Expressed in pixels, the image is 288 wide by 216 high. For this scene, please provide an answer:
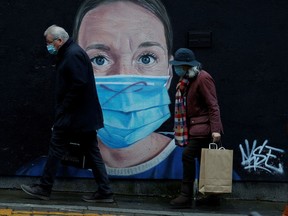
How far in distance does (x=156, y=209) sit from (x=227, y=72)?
1.86 metres

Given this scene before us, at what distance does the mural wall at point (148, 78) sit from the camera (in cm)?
818

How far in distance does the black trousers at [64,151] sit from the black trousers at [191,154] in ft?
2.82

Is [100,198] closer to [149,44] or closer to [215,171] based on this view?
[215,171]

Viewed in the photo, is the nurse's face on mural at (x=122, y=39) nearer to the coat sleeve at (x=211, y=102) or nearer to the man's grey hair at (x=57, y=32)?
the man's grey hair at (x=57, y=32)

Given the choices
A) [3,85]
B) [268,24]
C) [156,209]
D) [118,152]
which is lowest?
[156,209]

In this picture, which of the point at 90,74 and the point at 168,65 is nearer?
the point at 90,74

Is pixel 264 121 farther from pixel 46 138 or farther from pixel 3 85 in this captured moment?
pixel 3 85

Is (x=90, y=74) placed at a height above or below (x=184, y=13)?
below

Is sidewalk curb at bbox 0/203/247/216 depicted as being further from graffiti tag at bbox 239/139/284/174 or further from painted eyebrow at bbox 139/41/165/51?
painted eyebrow at bbox 139/41/165/51

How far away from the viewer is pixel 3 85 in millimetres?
8180

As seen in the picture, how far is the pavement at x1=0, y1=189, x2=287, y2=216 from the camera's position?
23.2 ft

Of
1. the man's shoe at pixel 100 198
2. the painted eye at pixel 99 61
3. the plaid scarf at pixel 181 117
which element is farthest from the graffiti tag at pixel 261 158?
the painted eye at pixel 99 61

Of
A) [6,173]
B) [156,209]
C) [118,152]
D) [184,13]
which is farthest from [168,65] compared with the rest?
[6,173]

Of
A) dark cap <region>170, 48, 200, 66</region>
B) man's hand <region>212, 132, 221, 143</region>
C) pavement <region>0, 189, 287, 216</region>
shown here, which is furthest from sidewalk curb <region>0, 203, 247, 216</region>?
dark cap <region>170, 48, 200, 66</region>
